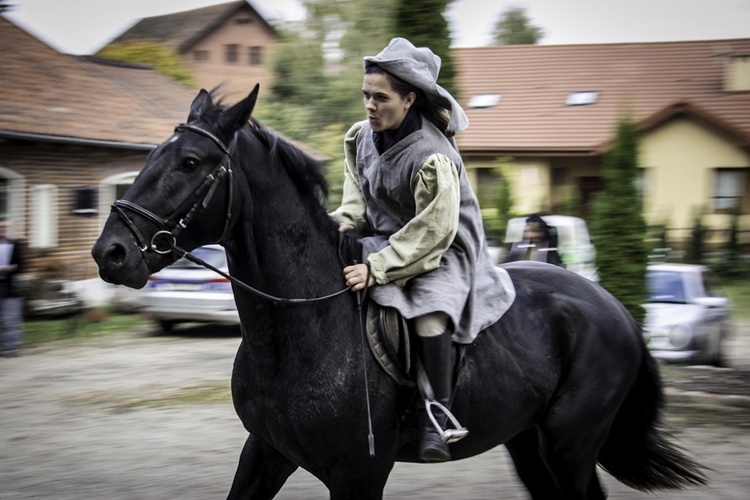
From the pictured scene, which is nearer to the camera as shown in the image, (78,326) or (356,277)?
(356,277)

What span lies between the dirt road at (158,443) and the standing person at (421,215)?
2.35 meters

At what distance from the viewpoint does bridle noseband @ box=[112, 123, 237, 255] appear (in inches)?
127

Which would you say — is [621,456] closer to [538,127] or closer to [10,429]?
[10,429]

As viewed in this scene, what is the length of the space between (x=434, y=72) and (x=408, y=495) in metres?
3.13

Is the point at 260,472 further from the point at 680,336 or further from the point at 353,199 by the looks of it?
the point at 680,336

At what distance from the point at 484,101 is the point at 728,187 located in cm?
906

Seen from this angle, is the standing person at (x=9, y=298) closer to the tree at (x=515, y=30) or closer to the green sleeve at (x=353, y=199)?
the green sleeve at (x=353, y=199)

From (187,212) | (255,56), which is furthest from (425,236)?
(255,56)

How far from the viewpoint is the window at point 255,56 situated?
5394 cm

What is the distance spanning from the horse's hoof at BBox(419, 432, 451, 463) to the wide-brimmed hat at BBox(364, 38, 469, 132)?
1422mm

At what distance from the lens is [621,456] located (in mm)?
4934

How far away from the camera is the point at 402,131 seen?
3871 mm

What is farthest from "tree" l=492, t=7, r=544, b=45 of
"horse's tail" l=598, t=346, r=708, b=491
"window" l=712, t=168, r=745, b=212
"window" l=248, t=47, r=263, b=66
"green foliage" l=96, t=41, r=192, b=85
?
"horse's tail" l=598, t=346, r=708, b=491

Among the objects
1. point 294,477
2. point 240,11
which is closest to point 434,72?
point 294,477
